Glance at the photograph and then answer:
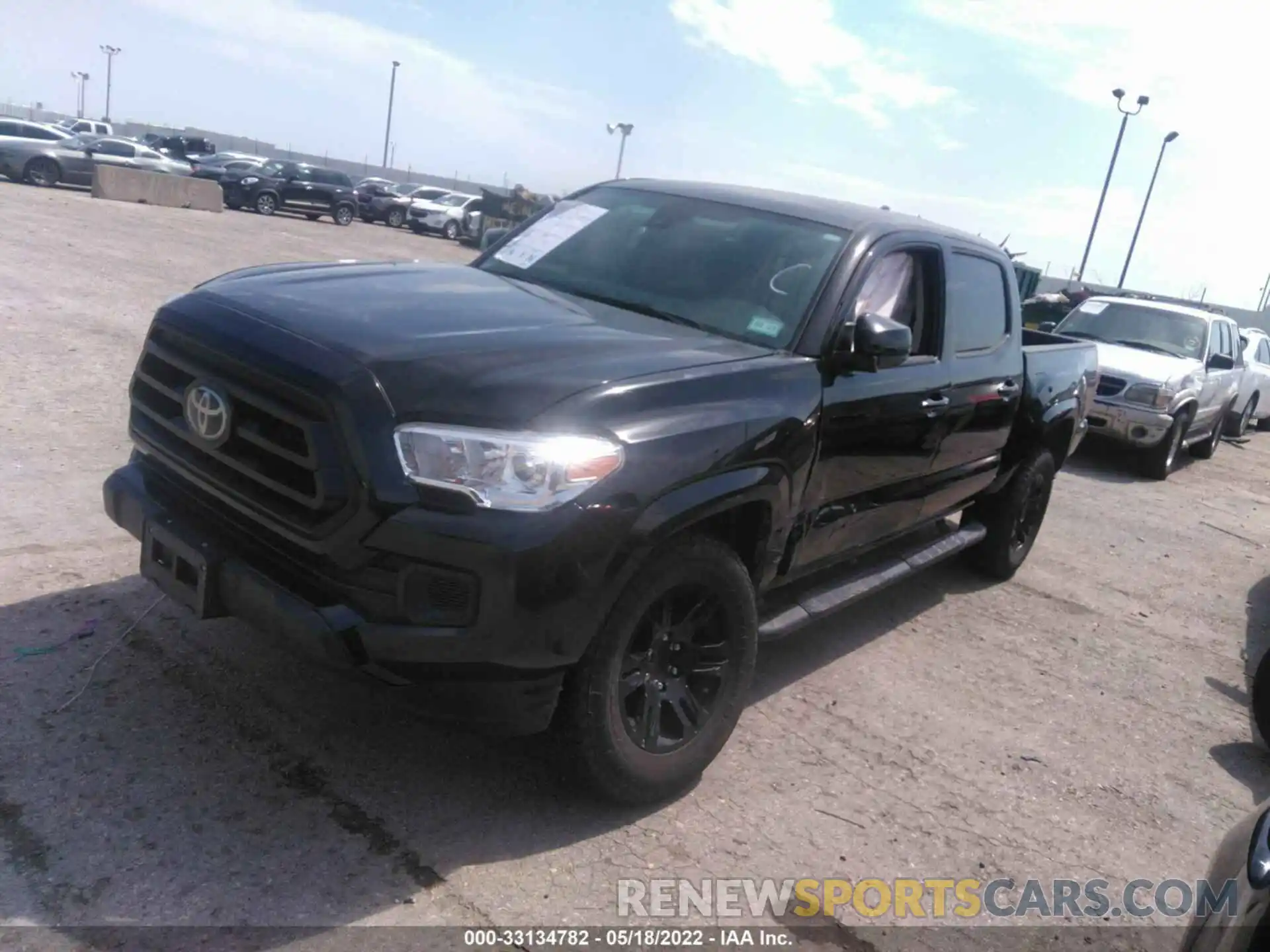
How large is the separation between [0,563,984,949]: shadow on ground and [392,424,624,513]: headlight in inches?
24.8

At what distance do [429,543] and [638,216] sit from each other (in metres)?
2.34

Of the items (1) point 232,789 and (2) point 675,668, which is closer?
(1) point 232,789

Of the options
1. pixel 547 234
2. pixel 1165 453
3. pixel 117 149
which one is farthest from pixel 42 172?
pixel 547 234

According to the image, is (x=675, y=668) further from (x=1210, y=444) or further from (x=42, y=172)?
(x=42, y=172)

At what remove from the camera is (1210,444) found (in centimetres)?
1317

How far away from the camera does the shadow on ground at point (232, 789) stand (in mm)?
→ 2672

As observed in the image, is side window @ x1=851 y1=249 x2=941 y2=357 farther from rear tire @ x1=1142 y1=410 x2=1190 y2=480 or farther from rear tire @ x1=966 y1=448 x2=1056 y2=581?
rear tire @ x1=1142 y1=410 x2=1190 y2=480

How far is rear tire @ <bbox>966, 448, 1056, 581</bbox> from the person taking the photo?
6.06 m

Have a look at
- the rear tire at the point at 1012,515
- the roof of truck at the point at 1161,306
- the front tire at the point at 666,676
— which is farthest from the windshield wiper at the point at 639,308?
the roof of truck at the point at 1161,306

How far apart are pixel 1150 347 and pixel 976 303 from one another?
7456 millimetres

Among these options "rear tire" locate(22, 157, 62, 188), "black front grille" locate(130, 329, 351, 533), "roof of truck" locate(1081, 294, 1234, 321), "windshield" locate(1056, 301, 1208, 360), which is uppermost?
"roof of truck" locate(1081, 294, 1234, 321)

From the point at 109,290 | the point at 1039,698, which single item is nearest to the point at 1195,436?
the point at 1039,698

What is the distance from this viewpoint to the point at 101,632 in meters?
3.86

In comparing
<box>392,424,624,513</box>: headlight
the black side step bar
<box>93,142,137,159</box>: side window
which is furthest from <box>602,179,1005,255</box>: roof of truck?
<box>93,142,137,159</box>: side window
